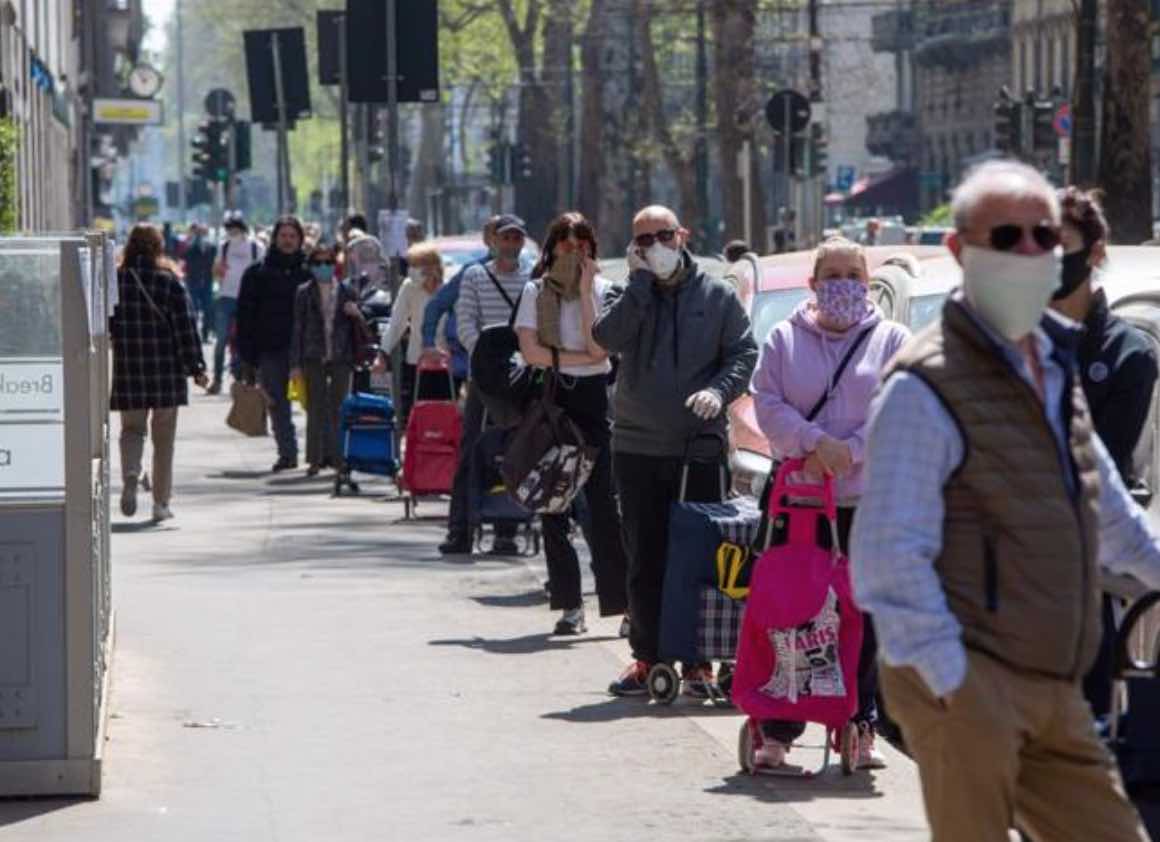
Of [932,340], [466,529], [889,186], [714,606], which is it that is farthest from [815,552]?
[889,186]

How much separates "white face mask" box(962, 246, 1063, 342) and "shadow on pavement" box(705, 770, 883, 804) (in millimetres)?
3835

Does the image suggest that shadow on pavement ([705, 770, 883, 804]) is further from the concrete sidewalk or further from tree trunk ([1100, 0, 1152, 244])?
tree trunk ([1100, 0, 1152, 244])

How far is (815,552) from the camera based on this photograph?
30.4 ft

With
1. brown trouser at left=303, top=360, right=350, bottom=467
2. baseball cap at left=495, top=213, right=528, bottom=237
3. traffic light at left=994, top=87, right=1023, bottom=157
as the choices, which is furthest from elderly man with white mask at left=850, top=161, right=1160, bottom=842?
traffic light at left=994, top=87, right=1023, bottom=157

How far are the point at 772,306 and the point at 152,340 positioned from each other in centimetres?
418

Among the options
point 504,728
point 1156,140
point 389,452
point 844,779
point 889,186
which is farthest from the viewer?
point 889,186

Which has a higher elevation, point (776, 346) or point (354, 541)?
point (776, 346)

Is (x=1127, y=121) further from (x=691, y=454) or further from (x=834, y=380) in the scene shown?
(x=834, y=380)

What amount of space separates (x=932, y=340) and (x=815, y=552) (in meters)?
3.76

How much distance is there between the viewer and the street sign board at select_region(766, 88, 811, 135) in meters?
35.3

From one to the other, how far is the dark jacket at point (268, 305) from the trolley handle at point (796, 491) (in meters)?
13.1

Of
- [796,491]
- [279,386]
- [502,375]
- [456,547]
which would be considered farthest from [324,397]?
[796,491]

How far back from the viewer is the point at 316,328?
2155cm

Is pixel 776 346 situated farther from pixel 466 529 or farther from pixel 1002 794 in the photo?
pixel 466 529
